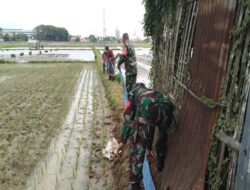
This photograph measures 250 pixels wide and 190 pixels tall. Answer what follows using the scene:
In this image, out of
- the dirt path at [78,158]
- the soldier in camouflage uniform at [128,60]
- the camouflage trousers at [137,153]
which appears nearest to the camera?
the camouflage trousers at [137,153]

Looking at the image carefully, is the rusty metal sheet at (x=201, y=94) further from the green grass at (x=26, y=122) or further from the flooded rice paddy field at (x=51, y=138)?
the green grass at (x=26, y=122)

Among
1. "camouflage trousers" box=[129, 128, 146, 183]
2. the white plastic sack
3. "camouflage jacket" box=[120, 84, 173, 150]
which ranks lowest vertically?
the white plastic sack

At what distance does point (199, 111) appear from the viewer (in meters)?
3.20

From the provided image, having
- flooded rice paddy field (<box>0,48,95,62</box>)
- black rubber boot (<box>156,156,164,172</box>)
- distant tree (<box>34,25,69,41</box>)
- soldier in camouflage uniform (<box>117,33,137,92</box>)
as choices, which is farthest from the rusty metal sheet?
distant tree (<box>34,25,69,41</box>)

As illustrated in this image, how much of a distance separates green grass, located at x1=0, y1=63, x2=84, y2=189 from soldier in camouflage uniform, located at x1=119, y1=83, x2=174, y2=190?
1985 mm

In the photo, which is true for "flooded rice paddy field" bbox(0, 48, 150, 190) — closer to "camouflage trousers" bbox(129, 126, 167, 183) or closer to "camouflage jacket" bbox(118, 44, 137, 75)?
"camouflage trousers" bbox(129, 126, 167, 183)

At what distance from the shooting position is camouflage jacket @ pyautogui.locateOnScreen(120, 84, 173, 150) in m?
3.69

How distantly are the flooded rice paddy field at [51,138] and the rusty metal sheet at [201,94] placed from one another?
1.77m

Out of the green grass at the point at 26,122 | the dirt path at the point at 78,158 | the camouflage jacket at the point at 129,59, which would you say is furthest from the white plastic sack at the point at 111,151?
the camouflage jacket at the point at 129,59

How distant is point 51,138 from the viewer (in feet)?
22.4

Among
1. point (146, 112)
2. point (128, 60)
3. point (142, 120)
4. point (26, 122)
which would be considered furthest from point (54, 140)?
point (146, 112)

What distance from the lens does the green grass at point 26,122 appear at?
17.6ft

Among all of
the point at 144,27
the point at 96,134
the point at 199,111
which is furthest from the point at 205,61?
the point at 96,134

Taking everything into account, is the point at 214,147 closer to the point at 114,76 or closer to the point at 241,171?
the point at 241,171
